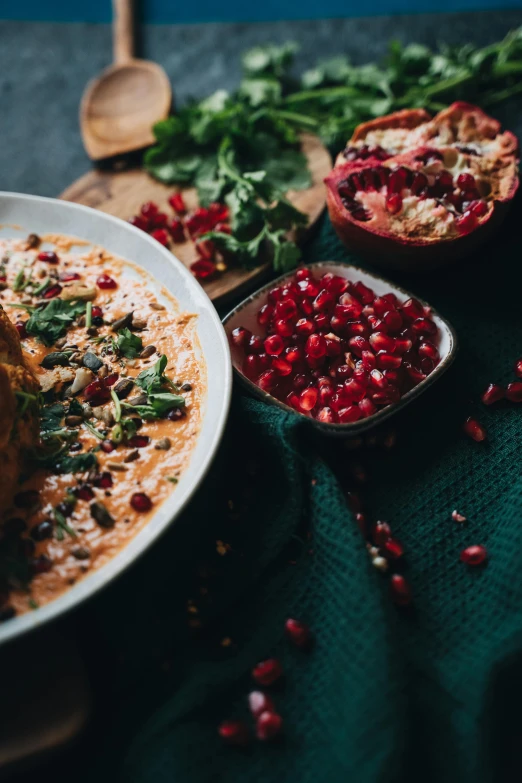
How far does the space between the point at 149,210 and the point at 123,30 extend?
178cm

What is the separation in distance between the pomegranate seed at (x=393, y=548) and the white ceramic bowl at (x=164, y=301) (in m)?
0.68

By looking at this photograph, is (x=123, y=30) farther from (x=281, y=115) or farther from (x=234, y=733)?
(x=234, y=733)

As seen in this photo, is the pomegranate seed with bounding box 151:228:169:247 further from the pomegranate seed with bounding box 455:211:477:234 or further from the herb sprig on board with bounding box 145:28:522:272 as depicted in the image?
the pomegranate seed with bounding box 455:211:477:234

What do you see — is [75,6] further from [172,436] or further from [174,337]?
[172,436]

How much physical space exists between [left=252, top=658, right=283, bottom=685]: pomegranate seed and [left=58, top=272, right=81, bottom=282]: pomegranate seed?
63.0 inches

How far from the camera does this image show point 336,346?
260 cm

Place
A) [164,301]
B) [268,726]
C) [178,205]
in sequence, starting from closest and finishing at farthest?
1. [268,726]
2. [164,301]
3. [178,205]

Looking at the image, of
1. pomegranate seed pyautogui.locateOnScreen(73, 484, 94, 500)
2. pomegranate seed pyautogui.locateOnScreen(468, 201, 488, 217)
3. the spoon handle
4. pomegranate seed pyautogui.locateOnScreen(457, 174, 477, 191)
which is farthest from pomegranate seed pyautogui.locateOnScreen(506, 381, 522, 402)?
the spoon handle

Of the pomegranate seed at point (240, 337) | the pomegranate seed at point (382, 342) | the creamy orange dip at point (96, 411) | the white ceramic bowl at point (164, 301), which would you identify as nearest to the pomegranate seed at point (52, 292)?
the creamy orange dip at point (96, 411)

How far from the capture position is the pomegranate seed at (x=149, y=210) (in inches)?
125

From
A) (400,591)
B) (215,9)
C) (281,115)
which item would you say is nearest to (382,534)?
(400,591)

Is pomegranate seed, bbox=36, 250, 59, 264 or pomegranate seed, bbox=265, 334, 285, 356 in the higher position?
pomegranate seed, bbox=36, 250, 59, 264

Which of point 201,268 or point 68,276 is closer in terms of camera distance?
point 68,276

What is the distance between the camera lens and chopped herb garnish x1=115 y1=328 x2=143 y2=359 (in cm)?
246
